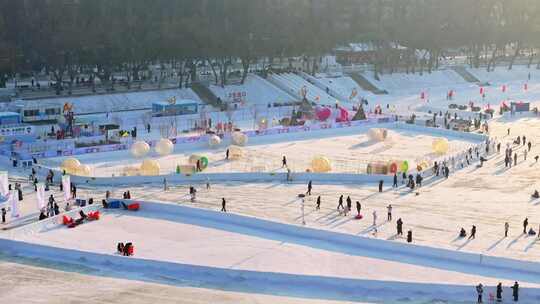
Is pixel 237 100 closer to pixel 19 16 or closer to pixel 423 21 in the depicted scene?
pixel 19 16

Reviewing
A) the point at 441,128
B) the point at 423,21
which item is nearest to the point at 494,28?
the point at 423,21

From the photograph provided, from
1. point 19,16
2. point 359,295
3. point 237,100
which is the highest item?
point 19,16

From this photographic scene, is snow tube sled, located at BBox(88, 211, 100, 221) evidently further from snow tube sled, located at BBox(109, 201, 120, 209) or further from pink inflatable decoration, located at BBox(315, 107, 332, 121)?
pink inflatable decoration, located at BBox(315, 107, 332, 121)

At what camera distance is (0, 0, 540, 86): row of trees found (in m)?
72.6

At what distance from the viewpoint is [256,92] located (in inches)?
3095

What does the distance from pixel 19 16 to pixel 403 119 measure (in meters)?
33.9

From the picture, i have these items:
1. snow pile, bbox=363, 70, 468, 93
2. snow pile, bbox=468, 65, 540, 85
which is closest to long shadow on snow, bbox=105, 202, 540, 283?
snow pile, bbox=363, 70, 468, 93

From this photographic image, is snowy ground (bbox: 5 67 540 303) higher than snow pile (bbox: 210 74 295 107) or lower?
lower

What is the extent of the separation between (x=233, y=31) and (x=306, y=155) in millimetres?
32430

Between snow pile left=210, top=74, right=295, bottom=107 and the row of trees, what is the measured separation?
144cm

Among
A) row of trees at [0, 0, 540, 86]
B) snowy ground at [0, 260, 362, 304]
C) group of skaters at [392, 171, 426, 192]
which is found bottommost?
snowy ground at [0, 260, 362, 304]

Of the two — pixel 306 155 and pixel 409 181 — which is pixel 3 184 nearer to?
pixel 306 155

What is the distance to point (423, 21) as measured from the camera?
321 feet

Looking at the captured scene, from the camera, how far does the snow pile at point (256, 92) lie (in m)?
76.5
